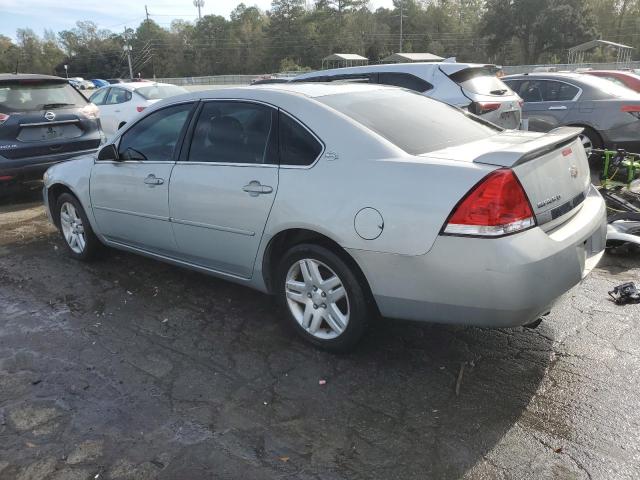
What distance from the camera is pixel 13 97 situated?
765cm

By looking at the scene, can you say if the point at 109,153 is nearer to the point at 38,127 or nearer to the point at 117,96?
the point at 38,127

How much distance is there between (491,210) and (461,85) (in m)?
5.41

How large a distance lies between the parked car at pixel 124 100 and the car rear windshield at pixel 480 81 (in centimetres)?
624

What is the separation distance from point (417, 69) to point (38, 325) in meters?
5.99

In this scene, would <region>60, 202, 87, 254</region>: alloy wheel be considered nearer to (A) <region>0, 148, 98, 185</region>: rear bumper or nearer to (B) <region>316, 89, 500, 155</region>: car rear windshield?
(A) <region>0, 148, 98, 185</region>: rear bumper

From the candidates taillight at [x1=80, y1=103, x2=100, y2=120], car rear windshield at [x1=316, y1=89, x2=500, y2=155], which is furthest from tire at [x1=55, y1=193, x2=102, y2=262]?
taillight at [x1=80, y1=103, x2=100, y2=120]

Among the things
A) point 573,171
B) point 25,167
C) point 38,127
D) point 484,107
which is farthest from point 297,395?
point 38,127

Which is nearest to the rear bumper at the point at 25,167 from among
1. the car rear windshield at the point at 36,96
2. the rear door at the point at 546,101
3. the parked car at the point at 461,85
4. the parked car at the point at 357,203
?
the car rear windshield at the point at 36,96

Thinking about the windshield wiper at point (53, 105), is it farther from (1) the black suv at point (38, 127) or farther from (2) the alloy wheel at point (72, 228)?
(2) the alloy wheel at point (72, 228)

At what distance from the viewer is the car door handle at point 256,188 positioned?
3.40m

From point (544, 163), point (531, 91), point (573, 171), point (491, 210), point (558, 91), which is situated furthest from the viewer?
point (531, 91)

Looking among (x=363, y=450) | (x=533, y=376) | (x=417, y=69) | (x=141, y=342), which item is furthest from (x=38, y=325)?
(x=417, y=69)

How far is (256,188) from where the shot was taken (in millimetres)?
3455

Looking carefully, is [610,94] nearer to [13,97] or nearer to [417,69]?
[417,69]
